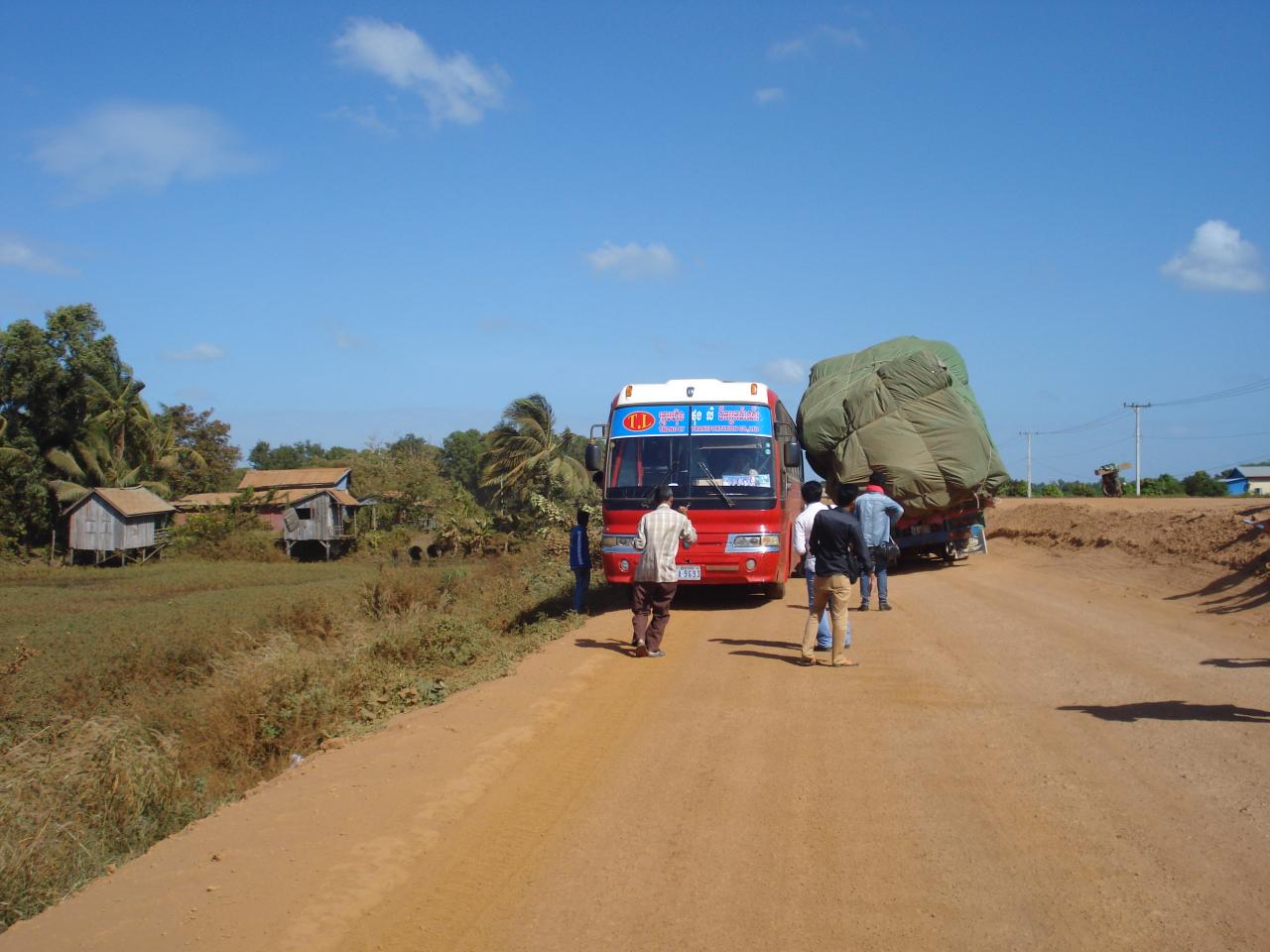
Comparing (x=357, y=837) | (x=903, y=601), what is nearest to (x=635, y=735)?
(x=357, y=837)

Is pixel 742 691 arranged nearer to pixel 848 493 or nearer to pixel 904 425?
pixel 848 493

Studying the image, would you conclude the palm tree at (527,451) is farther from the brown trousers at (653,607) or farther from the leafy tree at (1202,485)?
the leafy tree at (1202,485)

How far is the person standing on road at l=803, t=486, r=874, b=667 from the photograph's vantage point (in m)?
9.33

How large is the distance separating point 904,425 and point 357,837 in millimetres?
14202

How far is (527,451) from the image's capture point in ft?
115

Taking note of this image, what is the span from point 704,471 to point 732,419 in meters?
0.87

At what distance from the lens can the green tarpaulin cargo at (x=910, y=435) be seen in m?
17.2

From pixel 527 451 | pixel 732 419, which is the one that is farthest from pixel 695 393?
pixel 527 451

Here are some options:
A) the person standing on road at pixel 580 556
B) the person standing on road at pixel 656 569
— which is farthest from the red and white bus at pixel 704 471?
the person standing on road at pixel 656 569

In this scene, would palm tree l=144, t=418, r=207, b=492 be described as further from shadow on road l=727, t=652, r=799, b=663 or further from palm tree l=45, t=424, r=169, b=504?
shadow on road l=727, t=652, r=799, b=663

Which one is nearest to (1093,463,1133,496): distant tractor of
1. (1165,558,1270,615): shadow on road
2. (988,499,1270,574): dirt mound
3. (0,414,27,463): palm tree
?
(988,499,1270,574): dirt mound

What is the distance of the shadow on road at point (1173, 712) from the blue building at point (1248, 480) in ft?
178

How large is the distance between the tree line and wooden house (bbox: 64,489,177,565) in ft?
3.87

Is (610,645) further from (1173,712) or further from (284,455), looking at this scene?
(284,455)
